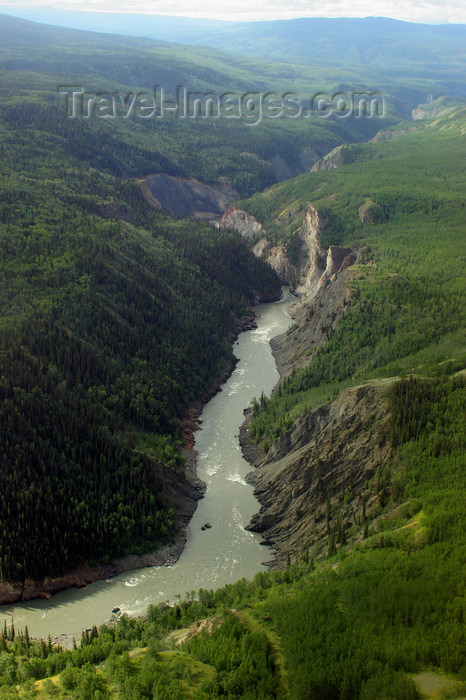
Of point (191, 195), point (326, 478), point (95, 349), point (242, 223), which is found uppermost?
point (191, 195)

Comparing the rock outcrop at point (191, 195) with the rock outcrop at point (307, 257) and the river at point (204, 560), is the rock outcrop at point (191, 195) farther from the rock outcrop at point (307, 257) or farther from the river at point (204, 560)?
the river at point (204, 560)

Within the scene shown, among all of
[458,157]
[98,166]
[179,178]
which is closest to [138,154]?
[179,178]

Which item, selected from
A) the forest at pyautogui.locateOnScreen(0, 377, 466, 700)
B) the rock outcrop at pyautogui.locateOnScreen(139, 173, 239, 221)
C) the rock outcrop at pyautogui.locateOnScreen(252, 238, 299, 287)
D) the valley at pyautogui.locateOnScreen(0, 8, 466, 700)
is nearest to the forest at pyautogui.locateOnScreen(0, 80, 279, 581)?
the valley at pyautogui.locateOnScreen(0, 8, 466, 700)

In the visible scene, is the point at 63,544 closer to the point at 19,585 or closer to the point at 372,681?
the point at 19,585

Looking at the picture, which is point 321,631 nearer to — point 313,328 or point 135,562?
point 135,562

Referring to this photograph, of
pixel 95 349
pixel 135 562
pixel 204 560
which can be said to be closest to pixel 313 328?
pixel 95 349
